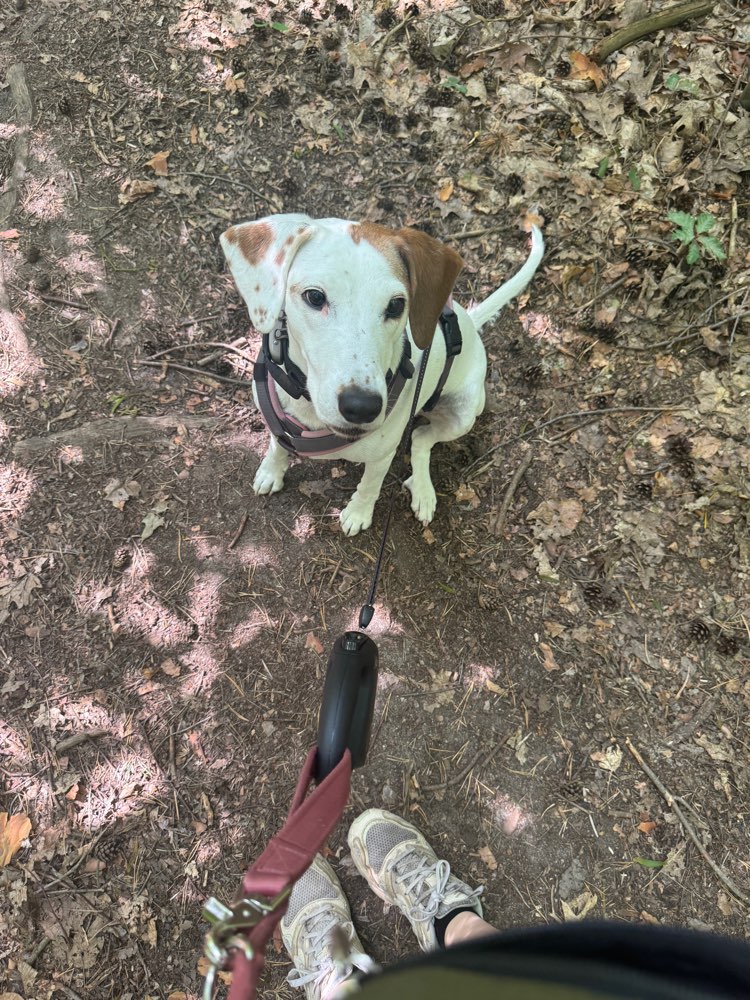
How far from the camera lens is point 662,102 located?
12.6 feet

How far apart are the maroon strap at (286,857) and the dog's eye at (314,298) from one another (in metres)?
1.59

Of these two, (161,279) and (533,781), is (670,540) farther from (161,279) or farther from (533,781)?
(161,279)

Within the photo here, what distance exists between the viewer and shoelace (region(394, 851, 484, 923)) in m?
2.50

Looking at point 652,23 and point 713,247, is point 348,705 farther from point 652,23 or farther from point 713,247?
point 652,23

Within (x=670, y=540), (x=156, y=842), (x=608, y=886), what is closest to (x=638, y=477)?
(x=670, y=540)

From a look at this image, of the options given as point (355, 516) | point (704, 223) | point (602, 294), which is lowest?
point (355, 516)

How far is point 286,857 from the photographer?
4.01 feet

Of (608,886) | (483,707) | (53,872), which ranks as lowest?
(608,886)

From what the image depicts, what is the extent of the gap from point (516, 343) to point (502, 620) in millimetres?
1833

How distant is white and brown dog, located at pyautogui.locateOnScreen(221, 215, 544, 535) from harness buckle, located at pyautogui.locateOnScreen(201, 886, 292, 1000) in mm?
1440

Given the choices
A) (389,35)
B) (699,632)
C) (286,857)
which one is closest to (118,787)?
(286,857)

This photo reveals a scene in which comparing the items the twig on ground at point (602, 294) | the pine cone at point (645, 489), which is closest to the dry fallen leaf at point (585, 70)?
the twig on ground at point (602, 294)

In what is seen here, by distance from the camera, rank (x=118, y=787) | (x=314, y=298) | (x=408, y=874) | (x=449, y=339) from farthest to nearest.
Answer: (x=118, y=787) < (x=449, y=339) < (x=408, y=874) < (x=314, y=298)

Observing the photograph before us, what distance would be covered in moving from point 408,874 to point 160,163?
4749 mm
